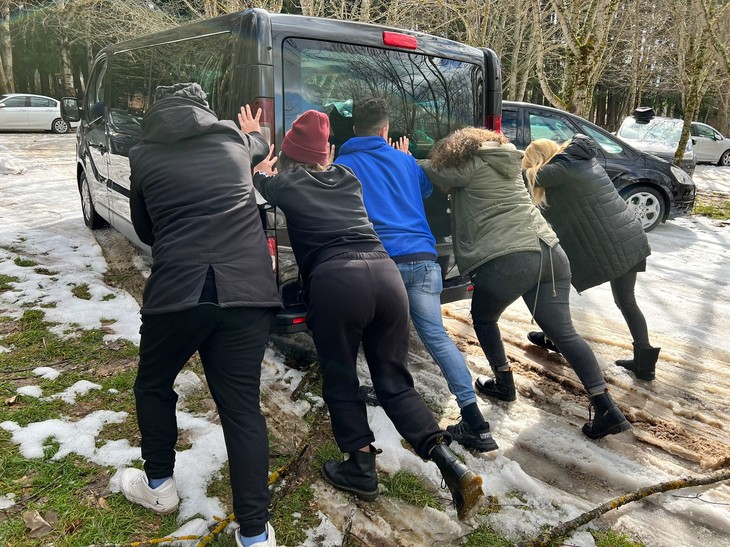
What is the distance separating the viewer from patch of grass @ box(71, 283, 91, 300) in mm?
5242

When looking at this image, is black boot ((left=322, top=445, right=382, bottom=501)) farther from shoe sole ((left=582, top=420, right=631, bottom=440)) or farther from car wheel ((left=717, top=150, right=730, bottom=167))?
car wheel ((left=717, top=150, right=730, bottom=167))

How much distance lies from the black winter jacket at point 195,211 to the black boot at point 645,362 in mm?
2859

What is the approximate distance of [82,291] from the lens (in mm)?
5363

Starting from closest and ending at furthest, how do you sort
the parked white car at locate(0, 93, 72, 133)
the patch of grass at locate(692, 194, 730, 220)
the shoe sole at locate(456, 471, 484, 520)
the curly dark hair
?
the shoe sole at locate(456, 471, 484, 520) < the curly dark hair < the patch of grass at locate(692, 194, 730, 220) < the parked white car at locate(0, 93, 72, 133)

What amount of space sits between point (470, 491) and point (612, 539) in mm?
681

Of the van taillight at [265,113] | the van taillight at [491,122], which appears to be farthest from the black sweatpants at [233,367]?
the van taillight at [491,122]

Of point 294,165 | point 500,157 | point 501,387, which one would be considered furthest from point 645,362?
point 294,165

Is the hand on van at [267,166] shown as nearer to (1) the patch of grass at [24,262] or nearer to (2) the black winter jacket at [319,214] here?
(2) the black winter jacket at [319,214]

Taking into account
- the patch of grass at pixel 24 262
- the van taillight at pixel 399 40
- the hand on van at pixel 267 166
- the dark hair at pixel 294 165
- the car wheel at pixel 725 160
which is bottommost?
the car wheel at pixel 725 160

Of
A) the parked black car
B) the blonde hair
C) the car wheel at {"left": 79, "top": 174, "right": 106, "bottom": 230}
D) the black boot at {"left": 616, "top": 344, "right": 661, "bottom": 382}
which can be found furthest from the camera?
the parked black car

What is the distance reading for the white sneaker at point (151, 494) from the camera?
2695mm

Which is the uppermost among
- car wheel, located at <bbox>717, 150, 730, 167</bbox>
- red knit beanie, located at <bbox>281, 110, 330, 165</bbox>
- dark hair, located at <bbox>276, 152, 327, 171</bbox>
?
red knit beanie, located at <bbox>281, 110, 330, 165</bbox>

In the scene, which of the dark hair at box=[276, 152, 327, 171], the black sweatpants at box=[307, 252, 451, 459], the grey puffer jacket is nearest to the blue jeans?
the grey puffer jacket

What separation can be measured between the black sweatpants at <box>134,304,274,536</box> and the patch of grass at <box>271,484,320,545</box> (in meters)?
0.20
